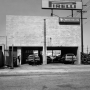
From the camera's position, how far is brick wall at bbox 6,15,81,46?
2698 centimetres

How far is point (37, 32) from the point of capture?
27422mm

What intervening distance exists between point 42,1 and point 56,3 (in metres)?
2.75

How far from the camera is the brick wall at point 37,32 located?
27.0 meters

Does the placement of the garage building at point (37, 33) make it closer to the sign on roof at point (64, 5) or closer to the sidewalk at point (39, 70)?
the sign on roof at point (64, 5)

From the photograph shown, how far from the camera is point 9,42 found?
2684cm

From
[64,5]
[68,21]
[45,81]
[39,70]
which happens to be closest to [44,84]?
[45,81]

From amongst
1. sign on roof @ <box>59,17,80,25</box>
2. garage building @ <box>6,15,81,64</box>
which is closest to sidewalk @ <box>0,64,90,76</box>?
garage building @ <box>6,15,81,64</box>

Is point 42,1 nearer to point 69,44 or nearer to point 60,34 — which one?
point 60,34

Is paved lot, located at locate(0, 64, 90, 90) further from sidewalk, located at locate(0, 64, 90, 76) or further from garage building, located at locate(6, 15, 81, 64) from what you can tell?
garage building, located at locate(6, 15, 81, 64)

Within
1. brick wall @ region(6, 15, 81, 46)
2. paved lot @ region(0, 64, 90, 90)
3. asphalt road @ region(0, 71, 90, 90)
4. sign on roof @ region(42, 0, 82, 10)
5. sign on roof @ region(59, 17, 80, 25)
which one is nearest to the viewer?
asphalt road @ region(0, 71, 90, 90)

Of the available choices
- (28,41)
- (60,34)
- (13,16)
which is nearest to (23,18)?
(13,16)

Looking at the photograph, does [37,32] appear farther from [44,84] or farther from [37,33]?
[44,84]

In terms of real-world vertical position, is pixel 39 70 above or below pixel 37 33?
below

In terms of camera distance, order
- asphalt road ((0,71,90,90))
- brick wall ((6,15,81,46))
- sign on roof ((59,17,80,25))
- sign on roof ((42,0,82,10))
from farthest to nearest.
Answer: sign on roof ((42,0,82,10)) < sign on roof ((59,17,80,25)) < brick wall ((6,15,81,46)) < asphalt road ((0,71,90,90))
